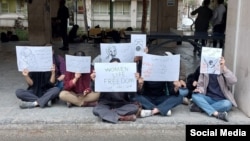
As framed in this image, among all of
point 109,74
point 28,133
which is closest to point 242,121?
point 109,74

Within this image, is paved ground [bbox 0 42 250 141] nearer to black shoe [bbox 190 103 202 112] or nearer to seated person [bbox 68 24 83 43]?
black shoe [bbox 190 103 202 112]

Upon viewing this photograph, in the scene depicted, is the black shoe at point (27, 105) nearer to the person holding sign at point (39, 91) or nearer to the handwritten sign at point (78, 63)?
the person holding sign at point (39, 91)

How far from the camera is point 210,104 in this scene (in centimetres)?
556

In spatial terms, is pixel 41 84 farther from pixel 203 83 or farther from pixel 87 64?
pixel 203 83

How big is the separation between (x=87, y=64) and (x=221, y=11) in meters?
7.01

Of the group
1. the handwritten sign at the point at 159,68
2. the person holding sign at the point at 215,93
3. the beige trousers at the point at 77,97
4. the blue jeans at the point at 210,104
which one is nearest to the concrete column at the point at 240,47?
the person holding sign at the point at 215,93

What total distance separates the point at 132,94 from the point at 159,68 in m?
0.59

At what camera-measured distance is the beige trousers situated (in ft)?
18.7

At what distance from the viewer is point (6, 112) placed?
562 cm

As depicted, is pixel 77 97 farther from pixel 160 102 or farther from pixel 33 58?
pixel 160 102

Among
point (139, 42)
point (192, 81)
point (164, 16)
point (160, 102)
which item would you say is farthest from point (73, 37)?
point (160, 102)

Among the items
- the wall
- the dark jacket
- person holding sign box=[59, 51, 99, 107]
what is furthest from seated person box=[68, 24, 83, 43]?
person holding sign box=[59, 51, 99, 107]

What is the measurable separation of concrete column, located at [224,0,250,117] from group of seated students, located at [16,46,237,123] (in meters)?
0.21

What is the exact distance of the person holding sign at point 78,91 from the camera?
5713 millimetres
